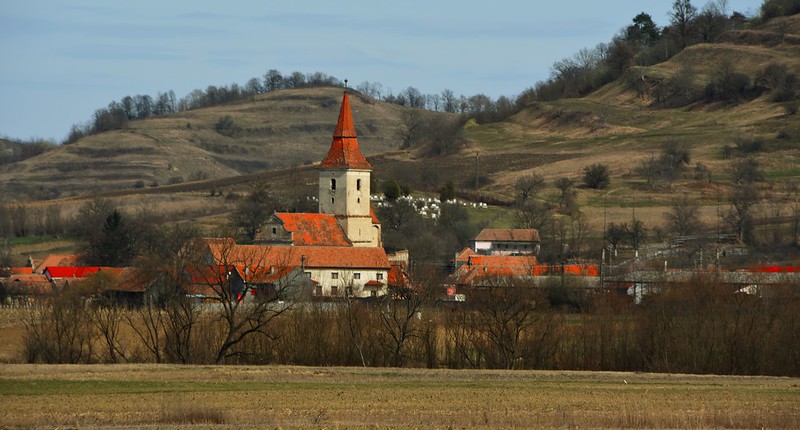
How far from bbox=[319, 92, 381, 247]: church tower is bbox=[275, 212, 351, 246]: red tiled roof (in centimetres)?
119

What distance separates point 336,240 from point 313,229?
1797 millimetres

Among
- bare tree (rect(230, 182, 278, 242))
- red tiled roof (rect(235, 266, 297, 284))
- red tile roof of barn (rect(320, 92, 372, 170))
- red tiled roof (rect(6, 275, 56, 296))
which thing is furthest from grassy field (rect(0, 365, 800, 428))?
bare tree (rect(230, 182, 278, 242))

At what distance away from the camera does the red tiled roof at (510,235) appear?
98.7 m

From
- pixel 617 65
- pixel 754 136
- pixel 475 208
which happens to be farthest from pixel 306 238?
pixel 617 65

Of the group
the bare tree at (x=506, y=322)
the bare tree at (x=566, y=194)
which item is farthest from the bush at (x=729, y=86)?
the bare tree at (x=506, y=322)

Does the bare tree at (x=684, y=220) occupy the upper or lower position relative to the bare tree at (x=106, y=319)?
upper

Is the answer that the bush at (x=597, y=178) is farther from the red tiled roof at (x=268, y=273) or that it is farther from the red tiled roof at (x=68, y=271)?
the red tiled roof at (x=268, y=273)

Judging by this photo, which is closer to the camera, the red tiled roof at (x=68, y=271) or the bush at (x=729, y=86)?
the red tiled roof at (x=68, y=271)

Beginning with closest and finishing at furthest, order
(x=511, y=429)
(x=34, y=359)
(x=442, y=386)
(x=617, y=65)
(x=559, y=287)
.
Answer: (x=511, y=429)
(x=442, y=386)
(x=34, y=359)
(x=559, y=287)
(x=617, y=65)

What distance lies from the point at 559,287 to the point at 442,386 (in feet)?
108

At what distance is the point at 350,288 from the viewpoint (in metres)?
73.8

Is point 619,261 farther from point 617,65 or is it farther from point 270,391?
point 617,65

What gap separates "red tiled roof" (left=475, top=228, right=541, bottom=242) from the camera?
98.7 m

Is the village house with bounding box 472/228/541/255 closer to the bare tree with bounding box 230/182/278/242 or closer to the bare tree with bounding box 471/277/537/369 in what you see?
the bare tree with bounding box 230/182/278/242
